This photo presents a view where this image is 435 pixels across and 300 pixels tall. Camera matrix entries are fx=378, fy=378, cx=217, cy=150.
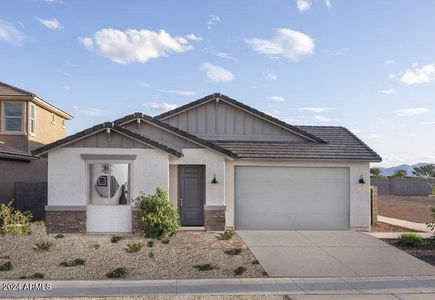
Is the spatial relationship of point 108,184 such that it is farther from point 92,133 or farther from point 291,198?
point 291,198

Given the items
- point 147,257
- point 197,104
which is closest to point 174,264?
point 147,257

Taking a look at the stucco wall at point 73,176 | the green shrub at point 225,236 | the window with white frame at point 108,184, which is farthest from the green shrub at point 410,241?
the window with white frame at point 108,184

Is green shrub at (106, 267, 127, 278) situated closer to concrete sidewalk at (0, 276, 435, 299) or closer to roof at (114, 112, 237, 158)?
concrete sidewalk at (0, 276, 435, 299)

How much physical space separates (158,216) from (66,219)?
3.06m

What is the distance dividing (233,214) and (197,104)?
14.8 ft

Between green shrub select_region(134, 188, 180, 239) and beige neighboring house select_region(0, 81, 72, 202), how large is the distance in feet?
23.2

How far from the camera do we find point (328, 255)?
33.3 ft

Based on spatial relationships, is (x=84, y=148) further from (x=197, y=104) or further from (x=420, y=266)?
(x=420, y=266)

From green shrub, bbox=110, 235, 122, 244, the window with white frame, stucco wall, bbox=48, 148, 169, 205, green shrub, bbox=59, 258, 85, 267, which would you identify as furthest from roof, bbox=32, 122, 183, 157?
green shrub, bbox=59, 258, 85, 267

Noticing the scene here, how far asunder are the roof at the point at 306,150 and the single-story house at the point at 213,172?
38mm

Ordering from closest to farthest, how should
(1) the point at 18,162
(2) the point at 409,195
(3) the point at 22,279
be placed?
(3) the point at 22,279 < (1) the point at 18,162 < (2) the point at 409,195

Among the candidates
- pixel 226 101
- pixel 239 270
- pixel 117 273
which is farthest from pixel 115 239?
pixel 226 101

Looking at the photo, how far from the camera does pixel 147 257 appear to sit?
9602mm

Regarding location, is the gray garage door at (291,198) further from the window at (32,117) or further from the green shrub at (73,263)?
the window at (32,117)
